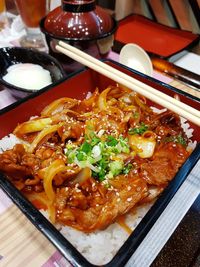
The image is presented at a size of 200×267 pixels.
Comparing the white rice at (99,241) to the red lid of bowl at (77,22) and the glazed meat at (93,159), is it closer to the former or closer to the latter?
the glazed meat at (93,159)

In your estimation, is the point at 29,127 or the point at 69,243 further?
the point at 29,127

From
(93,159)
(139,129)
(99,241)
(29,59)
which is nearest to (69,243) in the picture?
(99,241)

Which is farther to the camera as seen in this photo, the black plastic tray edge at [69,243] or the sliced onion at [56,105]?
the sliced onion at [56,105]

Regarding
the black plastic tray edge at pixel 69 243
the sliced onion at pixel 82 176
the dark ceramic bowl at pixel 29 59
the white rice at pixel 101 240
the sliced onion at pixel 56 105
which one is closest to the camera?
the black plastic tray edge at pixel 69 243

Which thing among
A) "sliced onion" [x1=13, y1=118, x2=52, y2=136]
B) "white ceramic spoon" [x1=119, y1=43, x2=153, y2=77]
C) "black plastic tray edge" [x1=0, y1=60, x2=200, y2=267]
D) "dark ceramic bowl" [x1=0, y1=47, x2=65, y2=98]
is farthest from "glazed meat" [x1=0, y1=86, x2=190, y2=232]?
"white ceramic spoon" [x1=119, y1=43, x2=153, y2=77]

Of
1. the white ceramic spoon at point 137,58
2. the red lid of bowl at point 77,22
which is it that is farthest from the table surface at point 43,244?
the red lid of bowl at point 77,22

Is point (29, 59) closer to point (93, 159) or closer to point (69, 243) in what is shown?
point (93, 159)

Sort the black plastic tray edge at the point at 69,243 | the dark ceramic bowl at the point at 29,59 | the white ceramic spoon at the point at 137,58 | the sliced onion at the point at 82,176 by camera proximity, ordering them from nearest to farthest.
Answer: the black plastic tray edge at the point at 69,243, the sliced onion at the point at 82,176, the dark ceramic bowl at the point at 29,59, the white ceramic spoon at the point at 137,58

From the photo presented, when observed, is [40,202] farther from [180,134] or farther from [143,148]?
[180,134]
